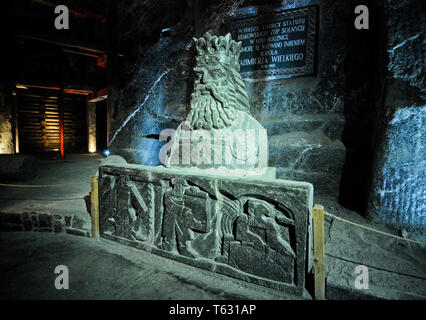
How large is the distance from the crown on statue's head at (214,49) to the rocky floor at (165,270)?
8.13 ft

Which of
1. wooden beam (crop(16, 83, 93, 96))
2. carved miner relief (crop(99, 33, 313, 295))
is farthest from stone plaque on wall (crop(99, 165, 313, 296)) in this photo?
wooden beam (crop(16, 83, 93, 96))

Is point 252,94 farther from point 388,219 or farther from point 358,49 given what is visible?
point 388,219

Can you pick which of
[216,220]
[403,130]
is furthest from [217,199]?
[403,130]

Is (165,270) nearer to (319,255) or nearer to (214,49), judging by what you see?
(319,255)

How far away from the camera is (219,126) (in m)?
2.66

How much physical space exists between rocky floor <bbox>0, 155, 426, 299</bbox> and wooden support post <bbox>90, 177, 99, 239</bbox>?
13cm

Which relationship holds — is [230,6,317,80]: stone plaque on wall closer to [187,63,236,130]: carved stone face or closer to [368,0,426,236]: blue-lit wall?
[368,0,426,236]: blue-lit wall

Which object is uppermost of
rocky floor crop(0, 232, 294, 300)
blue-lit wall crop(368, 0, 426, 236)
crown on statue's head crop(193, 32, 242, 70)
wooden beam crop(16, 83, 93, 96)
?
wooden beam crop(16, 83, 93, 96)

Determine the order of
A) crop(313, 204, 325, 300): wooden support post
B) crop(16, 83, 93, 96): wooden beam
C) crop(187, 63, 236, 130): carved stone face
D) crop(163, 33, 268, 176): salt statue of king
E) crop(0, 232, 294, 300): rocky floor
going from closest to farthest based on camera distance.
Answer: crop(313, 204, 325, 300): wooden support post, crop(0, 232, 294, 300): rocky floor, crop(163, 33, 268, 176): salt statue of king, crop(187, 63, 236, 130): carved stone face, crop(16, 83, 93, 96): wooden beam

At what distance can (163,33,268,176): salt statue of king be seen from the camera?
2.55 meters

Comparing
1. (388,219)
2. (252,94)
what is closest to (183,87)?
(252,94)

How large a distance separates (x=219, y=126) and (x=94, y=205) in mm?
2061

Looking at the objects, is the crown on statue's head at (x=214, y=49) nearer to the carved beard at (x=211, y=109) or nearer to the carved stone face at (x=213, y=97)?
the carved stone face at (x=213, y=97)
